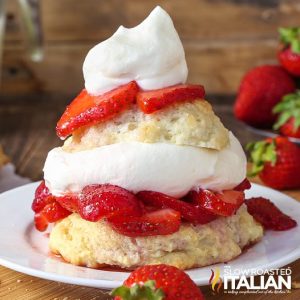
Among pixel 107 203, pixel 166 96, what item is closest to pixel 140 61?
pixel 166 96

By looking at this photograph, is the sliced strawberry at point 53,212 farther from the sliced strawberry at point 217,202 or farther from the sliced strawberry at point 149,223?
the sliced strawberry at point 217,202

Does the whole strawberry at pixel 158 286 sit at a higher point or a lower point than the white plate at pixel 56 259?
higher

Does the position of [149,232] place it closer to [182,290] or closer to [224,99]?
[182,290]

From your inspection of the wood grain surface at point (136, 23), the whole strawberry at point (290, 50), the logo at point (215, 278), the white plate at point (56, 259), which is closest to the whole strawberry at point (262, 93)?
the whole strawberry at point (290, 50)

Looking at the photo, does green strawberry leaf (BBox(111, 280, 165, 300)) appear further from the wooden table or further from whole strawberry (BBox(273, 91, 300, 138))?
whole strawberry (BBox(273, 91, 300, 138))

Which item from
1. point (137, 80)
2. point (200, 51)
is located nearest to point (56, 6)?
point (200, 51)

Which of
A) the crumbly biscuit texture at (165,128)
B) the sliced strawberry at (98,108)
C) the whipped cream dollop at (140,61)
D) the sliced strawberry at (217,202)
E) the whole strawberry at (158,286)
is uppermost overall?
the whipped cream dollop at (140,61)

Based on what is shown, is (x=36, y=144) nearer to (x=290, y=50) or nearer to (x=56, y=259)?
(x=290, y=50)
